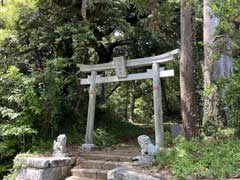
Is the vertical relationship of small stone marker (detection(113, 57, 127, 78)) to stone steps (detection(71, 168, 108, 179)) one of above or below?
above

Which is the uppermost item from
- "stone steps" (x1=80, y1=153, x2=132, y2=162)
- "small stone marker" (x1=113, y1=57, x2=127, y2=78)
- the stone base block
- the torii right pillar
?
"small stone marker" (x1=113, y1=57, x2=127, y2=78)

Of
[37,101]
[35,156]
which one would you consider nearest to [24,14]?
[37,101]

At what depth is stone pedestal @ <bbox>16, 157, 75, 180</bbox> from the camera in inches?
264

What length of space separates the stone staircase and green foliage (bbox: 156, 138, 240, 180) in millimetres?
1163

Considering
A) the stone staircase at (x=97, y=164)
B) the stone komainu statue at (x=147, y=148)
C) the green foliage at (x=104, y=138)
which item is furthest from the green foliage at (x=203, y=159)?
the green foliage at (x=104, y=138)

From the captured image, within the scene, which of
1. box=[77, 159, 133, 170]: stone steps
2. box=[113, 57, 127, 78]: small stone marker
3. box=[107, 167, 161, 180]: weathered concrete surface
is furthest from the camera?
box=[113, 57, 127, 78]: small stone marker

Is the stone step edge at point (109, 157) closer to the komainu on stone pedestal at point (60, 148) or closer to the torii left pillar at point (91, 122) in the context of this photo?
the komainu on stone pedestal at point (60, 148)

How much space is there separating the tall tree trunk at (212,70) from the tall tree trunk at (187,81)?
1.23ft

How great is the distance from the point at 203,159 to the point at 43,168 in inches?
136

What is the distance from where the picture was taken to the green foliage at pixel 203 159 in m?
4.61

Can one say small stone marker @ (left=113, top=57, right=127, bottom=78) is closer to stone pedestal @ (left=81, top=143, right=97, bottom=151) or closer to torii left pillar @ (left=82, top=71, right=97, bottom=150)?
torii left pillar @ (left=82, top=71, right=97, bottom=150)

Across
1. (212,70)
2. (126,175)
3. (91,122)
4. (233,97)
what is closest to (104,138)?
(91,122)

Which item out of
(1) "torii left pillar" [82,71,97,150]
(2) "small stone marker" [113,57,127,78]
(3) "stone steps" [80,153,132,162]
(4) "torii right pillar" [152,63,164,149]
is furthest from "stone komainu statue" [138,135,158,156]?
(1) "torii left pillar" [82,71,97,150]

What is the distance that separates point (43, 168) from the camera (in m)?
6.68
